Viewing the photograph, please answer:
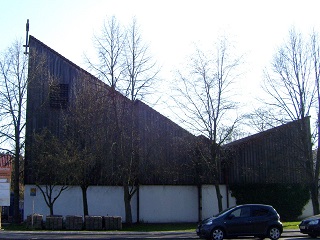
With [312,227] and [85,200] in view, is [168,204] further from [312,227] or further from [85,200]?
[312,227]

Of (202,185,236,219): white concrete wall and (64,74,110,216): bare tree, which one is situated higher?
(64,74,110,216): bare tree

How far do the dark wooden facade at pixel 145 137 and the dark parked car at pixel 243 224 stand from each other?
42.7ft

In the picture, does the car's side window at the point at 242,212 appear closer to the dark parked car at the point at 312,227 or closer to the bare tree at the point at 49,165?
the dark parked car at the point at 312,227

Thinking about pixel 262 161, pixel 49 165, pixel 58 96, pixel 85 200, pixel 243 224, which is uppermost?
pixel 58 96

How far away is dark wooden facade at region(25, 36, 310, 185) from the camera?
3422 centimetres

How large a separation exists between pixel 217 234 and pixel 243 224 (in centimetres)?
140

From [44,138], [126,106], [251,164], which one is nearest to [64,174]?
[44,138]

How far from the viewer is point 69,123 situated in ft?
117

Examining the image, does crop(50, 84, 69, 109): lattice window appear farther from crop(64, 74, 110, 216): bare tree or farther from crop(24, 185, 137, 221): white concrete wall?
crop(24, 185, 137, 221): white concrete wall

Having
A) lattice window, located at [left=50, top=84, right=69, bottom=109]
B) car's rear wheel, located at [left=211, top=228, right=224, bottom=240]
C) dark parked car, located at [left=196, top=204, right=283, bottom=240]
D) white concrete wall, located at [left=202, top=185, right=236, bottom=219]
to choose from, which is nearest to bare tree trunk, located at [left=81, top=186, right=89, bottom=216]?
lattice window, located at [left=50, top=84, right=69, bottom=109]

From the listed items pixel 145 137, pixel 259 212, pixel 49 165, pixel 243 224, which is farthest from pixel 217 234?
pixel 49 165

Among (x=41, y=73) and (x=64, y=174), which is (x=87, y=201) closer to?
(x=64, y=174)

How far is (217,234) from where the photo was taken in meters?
21.2

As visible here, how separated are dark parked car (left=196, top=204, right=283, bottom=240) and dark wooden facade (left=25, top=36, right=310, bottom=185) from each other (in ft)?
42.7
